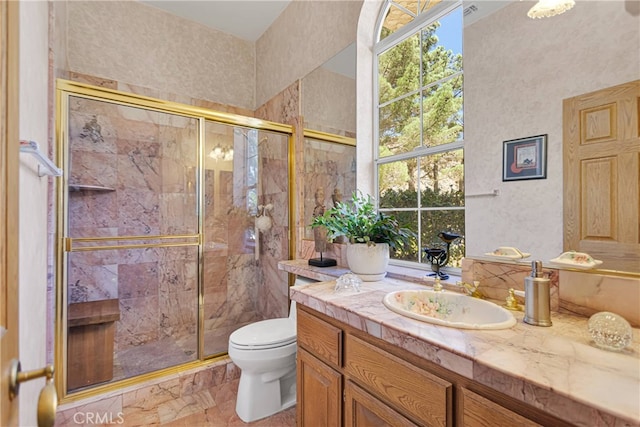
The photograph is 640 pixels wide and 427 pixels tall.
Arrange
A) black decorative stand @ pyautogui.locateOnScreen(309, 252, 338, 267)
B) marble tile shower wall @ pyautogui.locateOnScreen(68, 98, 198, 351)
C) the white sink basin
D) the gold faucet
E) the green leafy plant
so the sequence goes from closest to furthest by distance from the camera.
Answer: the white sink basin
the gold faucet
the green leafy plant
black decorative stand @ pyautogui.locateOnScreen(309, 252, 338, 267)
marble tile shower wall @ pyautogui.locateOnScreen(68, 98, 198, 351)

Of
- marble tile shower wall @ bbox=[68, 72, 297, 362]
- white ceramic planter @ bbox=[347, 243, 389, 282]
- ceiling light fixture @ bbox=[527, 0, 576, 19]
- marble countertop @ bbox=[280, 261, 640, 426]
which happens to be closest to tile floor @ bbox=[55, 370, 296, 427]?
marble tile shower wall @ bbox=[68, 72, 297, 362]

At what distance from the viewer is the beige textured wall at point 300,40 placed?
199 cm

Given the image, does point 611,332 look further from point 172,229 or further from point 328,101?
point 172,229

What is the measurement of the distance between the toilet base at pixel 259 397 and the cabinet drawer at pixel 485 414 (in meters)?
1.31

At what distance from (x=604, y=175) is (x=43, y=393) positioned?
1457 millimetres

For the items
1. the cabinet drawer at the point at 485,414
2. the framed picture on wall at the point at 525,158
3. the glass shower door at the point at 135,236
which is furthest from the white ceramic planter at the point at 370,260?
the glass shower door at the point at 135,236

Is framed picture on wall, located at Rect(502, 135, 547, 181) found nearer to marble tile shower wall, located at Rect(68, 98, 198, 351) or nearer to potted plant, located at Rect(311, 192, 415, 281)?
potted plant, located at Rect(311, 192, 415, 281)

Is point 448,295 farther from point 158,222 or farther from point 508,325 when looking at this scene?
point 158,222

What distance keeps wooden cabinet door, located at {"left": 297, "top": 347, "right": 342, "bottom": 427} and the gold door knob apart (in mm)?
820

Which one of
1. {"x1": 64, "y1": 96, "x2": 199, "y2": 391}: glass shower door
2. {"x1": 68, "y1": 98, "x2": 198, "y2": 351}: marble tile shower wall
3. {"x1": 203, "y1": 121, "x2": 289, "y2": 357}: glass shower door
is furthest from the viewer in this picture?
{"x1": 203, "y1": 121, "x2": 289, "y2": 357}: glass shower door

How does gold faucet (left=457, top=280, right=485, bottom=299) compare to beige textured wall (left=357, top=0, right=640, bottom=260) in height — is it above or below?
below

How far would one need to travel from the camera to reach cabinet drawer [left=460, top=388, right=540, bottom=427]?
61 centimetres

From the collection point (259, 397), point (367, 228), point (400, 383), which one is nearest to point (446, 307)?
point (400, 383)

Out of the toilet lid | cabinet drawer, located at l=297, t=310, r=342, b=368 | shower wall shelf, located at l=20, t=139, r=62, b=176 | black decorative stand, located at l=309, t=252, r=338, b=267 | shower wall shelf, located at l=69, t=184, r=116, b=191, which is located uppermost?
shower wall shelf, located at l=69, t=184, r=116, b=191
